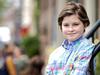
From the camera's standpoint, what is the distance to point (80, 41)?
409 cm

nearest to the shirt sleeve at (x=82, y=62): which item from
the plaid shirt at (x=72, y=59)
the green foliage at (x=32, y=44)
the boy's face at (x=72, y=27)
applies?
the plaid shirt at (x=72, y=59)

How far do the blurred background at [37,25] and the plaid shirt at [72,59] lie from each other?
0.86 metres

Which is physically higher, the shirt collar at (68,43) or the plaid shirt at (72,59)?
the shirt collar at (68,43)

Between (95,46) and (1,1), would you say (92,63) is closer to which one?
(95,46)

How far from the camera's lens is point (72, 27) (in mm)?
4027

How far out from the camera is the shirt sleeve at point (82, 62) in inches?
155

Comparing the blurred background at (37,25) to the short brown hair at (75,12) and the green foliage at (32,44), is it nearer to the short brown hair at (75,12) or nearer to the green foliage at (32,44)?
the green foliage at (32,44)

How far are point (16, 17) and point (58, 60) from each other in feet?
188

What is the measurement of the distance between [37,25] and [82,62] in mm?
31967

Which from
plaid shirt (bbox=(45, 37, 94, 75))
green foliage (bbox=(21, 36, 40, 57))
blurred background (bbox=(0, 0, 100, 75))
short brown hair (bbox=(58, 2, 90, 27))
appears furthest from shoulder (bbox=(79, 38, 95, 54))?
Answer: green foliage (bbox=(21, 36, 40, 57))

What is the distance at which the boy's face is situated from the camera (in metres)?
4.00

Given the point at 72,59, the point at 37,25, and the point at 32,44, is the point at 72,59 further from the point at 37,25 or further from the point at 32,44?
the point at 37,25

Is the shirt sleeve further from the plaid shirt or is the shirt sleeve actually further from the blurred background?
the blurred background

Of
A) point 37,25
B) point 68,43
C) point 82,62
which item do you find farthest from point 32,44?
point 82,62
